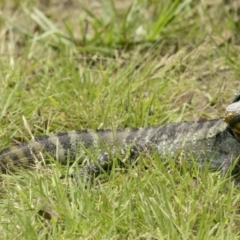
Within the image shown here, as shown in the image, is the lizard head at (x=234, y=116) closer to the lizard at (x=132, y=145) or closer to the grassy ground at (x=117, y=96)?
the lizard at (x=132, y=145)

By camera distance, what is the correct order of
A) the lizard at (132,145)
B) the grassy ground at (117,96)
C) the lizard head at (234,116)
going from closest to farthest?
the grassy ground at (117,96)
the lizard head at (234,116)
the lizard at (132,145)

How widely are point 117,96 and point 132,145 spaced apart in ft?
1.96

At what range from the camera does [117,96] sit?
23.5ft

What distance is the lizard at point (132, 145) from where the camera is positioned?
644cm

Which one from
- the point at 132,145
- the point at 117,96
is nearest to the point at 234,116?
the point at 132,145

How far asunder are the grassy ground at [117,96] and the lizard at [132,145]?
0.65 ft

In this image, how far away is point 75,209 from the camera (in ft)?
18.3

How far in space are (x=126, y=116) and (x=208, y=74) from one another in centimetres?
135

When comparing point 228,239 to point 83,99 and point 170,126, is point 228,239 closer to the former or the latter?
point 170,126

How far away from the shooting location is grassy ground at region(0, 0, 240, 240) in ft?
18.0

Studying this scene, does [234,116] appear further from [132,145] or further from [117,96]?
[117,96]

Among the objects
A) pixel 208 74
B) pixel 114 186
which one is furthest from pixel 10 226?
pixel 208 74

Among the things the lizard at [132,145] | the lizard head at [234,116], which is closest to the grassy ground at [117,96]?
the lizard at [132,145]

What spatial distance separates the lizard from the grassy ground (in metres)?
0.20
